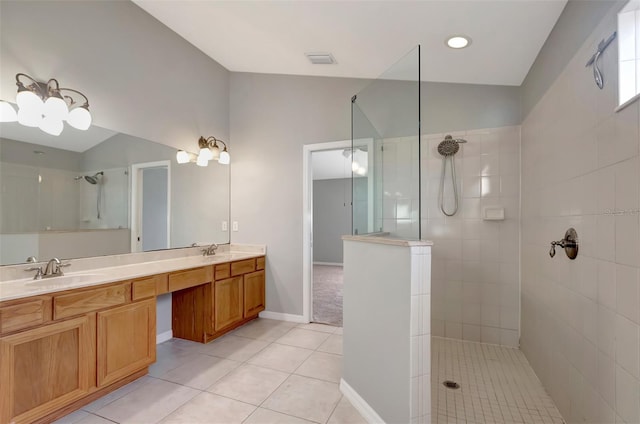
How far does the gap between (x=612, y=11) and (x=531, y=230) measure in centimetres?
156

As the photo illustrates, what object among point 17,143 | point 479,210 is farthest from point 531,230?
point 17,143

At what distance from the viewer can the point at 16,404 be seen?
1507mm

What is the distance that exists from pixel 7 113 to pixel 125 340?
5.32 feet

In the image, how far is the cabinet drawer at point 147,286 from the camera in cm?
209

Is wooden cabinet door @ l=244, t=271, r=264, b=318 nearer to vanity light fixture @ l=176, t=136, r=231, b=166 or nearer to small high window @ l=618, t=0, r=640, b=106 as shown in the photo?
vanity light fixture @ l=176, t=136, r=231, b=166

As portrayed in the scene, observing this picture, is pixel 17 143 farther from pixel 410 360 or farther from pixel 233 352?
pixel 410 360

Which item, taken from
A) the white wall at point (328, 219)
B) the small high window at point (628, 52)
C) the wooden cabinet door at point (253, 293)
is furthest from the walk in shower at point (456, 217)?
the white wall at point (328, 219)

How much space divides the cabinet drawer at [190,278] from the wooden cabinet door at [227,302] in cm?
14

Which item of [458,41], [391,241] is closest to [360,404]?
[391,241]

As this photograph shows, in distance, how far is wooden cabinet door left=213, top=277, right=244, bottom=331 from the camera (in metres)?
2.85

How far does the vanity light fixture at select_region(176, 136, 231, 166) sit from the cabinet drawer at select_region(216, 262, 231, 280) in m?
→ 1.19

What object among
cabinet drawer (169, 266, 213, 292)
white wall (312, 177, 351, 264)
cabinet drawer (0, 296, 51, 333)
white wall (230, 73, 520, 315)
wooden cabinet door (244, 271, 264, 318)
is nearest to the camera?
cabinet drawer (0, 296, 51, 333)

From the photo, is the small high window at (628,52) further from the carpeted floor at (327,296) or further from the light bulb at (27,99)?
the light bulb at (27,99)

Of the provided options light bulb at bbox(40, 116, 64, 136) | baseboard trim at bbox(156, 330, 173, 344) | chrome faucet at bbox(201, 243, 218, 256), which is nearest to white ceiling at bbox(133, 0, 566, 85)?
light bulb at bbox(40, 116, 64, 136)
